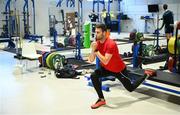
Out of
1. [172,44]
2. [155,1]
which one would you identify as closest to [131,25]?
[155,1]

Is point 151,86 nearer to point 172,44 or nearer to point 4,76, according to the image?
point 172,44

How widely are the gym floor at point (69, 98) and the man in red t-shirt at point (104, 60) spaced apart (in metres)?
0.25

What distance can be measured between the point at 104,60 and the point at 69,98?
967mm

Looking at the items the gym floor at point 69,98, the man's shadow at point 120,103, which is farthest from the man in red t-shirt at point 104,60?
the gym floor at point 69,98

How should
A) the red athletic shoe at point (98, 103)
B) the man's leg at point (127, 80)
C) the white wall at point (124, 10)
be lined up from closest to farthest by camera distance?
1. the red athletic shoe at point (98, 103)
2. the man's leg at point (127, 80)
3. the white wall at point (124, 10)

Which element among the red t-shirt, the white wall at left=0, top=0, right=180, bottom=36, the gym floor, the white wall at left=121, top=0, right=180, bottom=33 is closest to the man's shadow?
the gym floor

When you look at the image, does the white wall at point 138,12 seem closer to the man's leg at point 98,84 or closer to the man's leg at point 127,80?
the man's leg at point 127,80

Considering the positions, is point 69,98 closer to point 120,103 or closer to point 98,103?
point 98,103

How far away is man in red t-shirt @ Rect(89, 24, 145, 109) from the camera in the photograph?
389 centimetres

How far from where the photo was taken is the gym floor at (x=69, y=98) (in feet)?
12.5

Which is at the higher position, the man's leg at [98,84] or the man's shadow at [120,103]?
the man's leg at [98,84]

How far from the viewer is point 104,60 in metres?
3.83

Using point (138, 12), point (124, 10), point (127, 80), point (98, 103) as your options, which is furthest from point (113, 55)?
point (124, 10)

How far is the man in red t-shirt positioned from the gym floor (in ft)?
0.82
